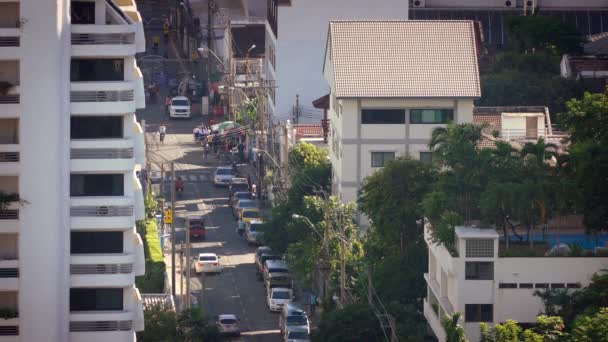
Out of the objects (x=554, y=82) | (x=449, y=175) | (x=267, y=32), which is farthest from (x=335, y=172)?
(x=267, y=32)

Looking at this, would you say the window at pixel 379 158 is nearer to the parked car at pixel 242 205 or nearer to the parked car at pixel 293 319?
the parked car at pixel 293 319

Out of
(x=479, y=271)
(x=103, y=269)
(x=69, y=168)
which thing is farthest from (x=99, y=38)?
(x=479, y=271)

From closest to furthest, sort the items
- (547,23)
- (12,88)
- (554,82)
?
(12,88), (554,82), (547,23)

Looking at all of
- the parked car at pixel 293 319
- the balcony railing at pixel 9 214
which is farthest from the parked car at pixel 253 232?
the balcony railing at pixel 9 214

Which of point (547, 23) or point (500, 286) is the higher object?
point (547, 23)

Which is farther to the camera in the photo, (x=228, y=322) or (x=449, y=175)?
(x=228, y=322)

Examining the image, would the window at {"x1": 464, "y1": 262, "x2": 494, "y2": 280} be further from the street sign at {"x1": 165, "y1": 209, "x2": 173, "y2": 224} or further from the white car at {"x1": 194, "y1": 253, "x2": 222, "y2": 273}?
the street sign at {"x1": 165, "y1": 209, "x2": 173, "y2": 224}

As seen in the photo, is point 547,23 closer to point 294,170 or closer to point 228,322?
point 294,170
